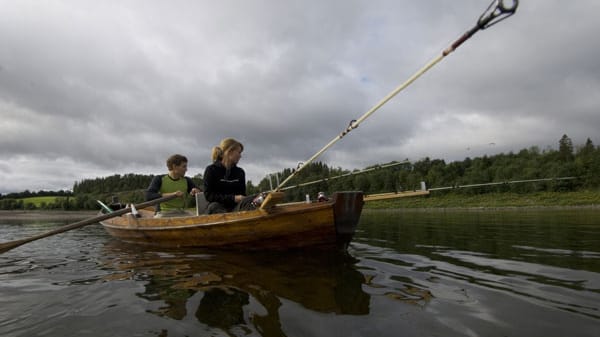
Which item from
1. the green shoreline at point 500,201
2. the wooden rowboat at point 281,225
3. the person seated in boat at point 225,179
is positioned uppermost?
the person seated in boat at point 225,179

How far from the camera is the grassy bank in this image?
44.6 meters

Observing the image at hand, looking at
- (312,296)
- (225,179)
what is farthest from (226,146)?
(312,296)

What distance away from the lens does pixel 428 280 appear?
165 inches

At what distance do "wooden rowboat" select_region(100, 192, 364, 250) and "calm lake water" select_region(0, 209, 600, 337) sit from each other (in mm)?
354

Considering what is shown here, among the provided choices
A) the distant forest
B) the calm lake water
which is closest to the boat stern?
the calm lake water

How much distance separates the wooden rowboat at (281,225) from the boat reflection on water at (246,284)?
274 millimetres

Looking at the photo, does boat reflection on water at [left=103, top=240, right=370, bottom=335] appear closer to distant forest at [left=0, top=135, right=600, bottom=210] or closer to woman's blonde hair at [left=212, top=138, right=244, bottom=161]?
woman's blonde hair at [left=212, top=138, right=244, bottom=161]

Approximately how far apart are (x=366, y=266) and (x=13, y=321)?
4.38 metres

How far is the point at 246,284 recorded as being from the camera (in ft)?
13.6

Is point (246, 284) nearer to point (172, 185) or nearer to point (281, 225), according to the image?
point (281, 225)

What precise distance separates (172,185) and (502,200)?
5564 centimetres

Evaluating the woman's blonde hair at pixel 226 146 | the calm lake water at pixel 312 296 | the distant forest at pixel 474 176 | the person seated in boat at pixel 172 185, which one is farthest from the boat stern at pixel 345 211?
the distant forest at pixel 474 176

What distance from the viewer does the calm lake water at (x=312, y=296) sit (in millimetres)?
2711

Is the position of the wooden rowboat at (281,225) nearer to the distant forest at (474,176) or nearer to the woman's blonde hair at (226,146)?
the woman's blonde hair at (226,146)
